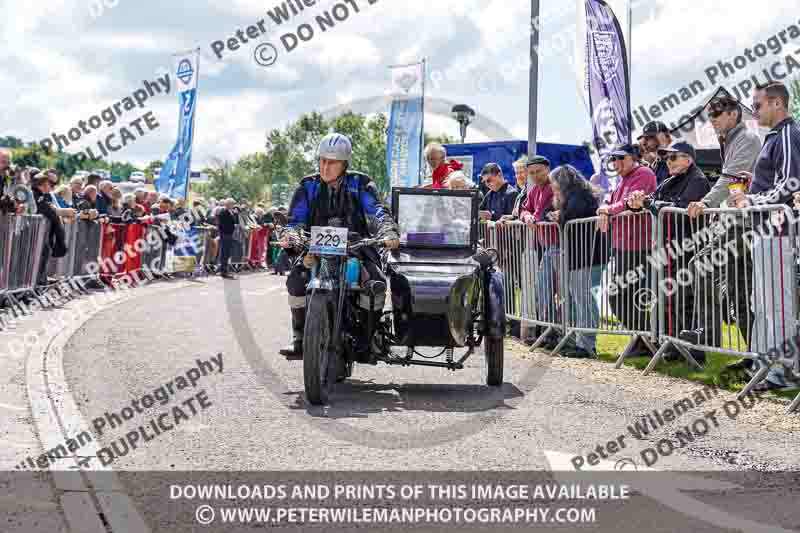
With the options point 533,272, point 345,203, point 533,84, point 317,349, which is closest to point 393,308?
point 345,203

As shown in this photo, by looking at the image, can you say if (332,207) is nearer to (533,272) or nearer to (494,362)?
(494,362)

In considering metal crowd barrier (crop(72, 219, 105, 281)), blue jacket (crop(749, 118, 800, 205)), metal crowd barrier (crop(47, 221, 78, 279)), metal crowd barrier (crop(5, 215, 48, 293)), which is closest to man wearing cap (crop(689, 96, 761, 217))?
blue jacket (crop(749, 118, 800, 205))

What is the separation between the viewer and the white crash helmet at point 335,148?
834 centimetres

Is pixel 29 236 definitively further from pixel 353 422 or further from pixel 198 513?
pixel 198 513

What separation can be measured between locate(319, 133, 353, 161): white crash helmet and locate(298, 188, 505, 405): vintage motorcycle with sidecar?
63 centimetres

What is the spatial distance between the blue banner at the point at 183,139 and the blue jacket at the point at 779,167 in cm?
2187

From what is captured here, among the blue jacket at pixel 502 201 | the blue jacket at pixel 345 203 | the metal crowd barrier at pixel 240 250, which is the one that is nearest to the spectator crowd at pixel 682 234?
the blue jacket at pixel 502 201

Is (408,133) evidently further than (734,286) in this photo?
Yes

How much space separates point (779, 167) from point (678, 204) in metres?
1.45

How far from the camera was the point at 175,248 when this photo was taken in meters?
25.7

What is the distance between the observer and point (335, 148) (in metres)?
8.34

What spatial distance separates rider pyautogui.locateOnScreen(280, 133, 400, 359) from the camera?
27.6 feet

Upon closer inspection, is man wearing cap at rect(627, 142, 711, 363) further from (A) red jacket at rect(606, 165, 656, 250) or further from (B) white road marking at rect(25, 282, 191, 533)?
(B) white road marking at rect(25, 282, 191, 533)

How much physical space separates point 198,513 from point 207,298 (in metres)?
14.3
